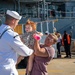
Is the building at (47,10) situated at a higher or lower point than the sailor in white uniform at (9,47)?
lower

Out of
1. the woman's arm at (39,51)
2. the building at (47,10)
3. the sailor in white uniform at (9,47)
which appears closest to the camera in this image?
the sailor in white uniform at (9,47)

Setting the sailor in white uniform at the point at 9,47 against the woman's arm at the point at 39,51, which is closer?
the sailor in white uniform at the point at 9,47

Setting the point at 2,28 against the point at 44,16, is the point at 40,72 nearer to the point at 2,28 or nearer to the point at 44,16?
the point at 2,28

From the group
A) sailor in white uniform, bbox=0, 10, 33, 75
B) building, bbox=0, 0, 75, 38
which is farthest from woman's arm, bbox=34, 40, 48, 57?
building, bbox=0, 0, 75, 38

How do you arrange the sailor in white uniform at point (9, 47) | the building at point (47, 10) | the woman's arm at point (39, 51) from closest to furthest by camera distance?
the sailor in white uniform at point (9, 47)
the woman's arm at point (39, 51)
the building at point (47, 10)

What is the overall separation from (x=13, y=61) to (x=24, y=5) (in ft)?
152

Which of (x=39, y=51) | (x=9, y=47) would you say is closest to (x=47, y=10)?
(x=39, y=51)

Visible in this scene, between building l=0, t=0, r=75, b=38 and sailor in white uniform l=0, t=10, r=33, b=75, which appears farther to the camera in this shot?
building l=0, t=0, r=75, b=38

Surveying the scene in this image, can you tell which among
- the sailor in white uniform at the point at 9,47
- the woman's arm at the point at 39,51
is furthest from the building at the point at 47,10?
the sailor in white uniform at the point at 9,47

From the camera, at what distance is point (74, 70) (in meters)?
14.6

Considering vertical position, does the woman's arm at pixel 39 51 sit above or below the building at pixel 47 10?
above

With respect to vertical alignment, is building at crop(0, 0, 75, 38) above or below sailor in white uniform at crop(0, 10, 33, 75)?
below

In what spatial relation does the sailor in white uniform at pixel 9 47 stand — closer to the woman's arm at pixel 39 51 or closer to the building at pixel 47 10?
the woman's arm at pixel 39 51

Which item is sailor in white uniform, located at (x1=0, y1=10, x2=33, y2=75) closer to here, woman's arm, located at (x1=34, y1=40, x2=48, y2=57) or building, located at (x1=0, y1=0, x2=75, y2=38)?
woman's arm, located at (x1=34, y1=40, x2=48, y2=57)
